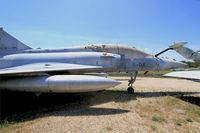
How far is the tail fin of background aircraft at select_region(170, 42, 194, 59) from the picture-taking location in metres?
19.7

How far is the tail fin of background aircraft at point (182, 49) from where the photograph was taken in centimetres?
1972

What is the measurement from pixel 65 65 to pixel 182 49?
1195 centimetres

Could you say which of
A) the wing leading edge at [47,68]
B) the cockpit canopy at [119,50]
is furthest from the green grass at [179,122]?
the cockpit canopy at [119,50]

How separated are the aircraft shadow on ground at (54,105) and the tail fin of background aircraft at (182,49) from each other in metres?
4.14

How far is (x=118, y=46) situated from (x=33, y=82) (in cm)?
582

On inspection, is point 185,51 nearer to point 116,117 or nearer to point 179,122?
point 179,122

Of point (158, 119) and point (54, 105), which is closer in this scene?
point (158, 119)

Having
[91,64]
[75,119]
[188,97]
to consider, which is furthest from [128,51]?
[75,119]

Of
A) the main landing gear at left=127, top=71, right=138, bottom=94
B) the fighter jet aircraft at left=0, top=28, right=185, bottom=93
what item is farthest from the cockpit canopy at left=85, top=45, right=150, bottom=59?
the main landing gear at left=127, top=71, right=138, bottom=94

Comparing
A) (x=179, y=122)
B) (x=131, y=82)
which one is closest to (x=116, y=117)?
(x=179, y=122)

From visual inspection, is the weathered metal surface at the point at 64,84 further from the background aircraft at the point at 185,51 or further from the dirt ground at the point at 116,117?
the background aircraft at the point at 185,51

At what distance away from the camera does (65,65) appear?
14703 mm

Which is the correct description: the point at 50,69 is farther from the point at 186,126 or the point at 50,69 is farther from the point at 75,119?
the point at 186,126

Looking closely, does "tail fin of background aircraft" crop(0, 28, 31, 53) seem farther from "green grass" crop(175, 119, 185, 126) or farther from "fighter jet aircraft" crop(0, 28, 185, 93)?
"green grass" crop(175, 119, 185, 126)
